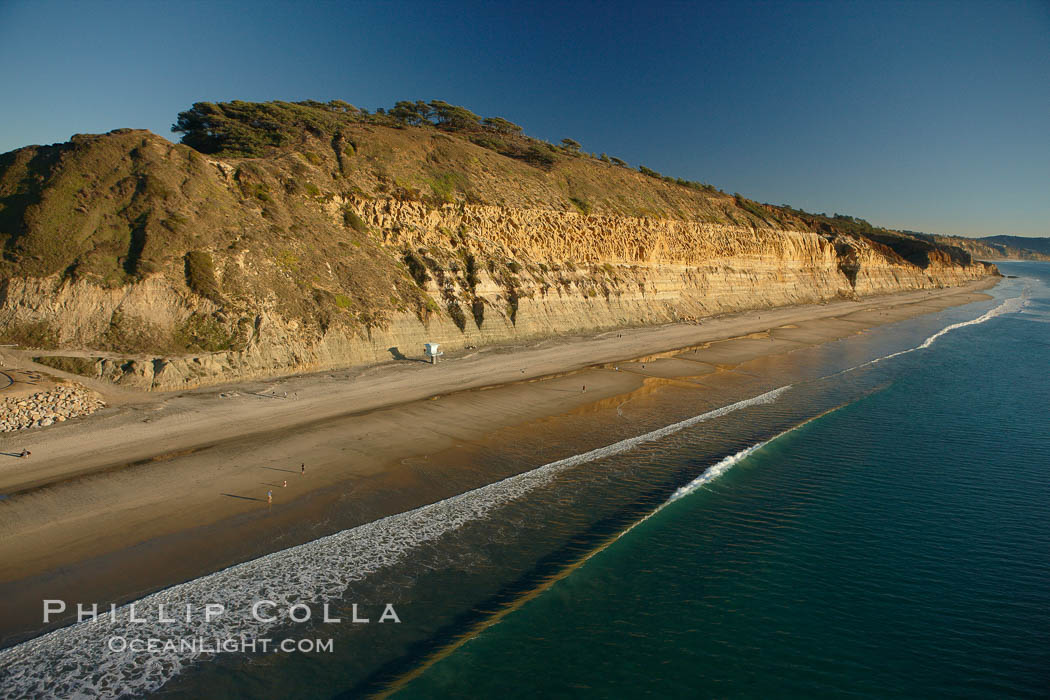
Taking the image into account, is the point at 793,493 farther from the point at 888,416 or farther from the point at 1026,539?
the point at 888,416

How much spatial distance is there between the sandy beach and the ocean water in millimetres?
904

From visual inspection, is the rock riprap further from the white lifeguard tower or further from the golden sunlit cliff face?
the white lifeguard tower

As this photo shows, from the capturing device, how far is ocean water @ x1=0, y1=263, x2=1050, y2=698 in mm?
7129

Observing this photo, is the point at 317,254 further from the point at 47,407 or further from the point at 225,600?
the point at 225,600

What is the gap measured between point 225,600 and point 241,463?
5.36 meters

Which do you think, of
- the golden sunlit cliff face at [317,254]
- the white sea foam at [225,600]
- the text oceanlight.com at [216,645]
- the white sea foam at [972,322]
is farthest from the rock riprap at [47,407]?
the white sea foam at [972,322]

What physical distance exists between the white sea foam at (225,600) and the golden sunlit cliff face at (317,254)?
11.2m

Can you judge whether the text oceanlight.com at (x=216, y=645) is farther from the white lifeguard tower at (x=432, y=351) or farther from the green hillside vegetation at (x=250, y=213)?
the white lifeguard tower at (x=432, y=351)

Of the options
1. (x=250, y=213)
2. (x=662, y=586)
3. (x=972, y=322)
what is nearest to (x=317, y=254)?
(x=250, y=213)

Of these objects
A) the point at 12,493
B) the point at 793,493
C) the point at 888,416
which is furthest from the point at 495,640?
the point at 888,416

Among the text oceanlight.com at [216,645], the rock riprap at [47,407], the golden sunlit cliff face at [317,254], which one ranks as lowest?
the text oceanlight.com at [216,645]

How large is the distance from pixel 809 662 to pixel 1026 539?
24.2ft

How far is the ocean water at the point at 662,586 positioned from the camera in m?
7.13

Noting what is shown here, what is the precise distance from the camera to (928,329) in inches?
1674
